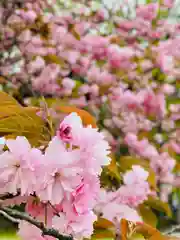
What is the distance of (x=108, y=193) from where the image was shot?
102 centimetres

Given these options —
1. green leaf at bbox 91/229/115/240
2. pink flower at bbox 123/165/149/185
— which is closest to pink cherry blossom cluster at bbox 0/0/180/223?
pink flower at bbox 123/165/149/185

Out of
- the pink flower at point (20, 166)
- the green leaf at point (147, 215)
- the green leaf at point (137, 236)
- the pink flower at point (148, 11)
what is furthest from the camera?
the pink flower at point (148, 11)

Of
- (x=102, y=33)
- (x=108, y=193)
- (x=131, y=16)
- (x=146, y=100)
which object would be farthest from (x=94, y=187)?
(x=131, y=16)

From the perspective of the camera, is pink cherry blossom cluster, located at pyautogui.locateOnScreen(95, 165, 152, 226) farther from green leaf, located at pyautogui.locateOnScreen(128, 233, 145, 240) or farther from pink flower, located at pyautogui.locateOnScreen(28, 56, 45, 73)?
pink flower, located at pyautogui.locateOnScreen(28, 56, 45, 73)

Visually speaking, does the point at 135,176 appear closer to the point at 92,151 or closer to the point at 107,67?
the point at 92,151

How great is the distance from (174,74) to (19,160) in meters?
1.96

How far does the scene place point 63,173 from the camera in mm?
596

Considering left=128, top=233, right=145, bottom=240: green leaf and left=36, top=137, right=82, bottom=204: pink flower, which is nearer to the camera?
left=36, top=137, right=82, bottom=204: pink flower

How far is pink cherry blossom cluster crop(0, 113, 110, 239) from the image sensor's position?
0.59m

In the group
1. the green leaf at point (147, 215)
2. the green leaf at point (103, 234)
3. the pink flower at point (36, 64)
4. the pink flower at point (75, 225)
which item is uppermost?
the pink flower at point (36, 64)

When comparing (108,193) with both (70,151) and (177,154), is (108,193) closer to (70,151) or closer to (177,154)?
(70,151)

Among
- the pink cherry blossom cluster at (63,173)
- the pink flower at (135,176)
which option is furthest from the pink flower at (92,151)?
the pink flower at (135,176)

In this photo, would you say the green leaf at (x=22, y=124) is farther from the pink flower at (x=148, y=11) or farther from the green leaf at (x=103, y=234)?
the pink flower at (x=148, y=11)

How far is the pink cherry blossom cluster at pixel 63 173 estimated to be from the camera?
23.4 inches
